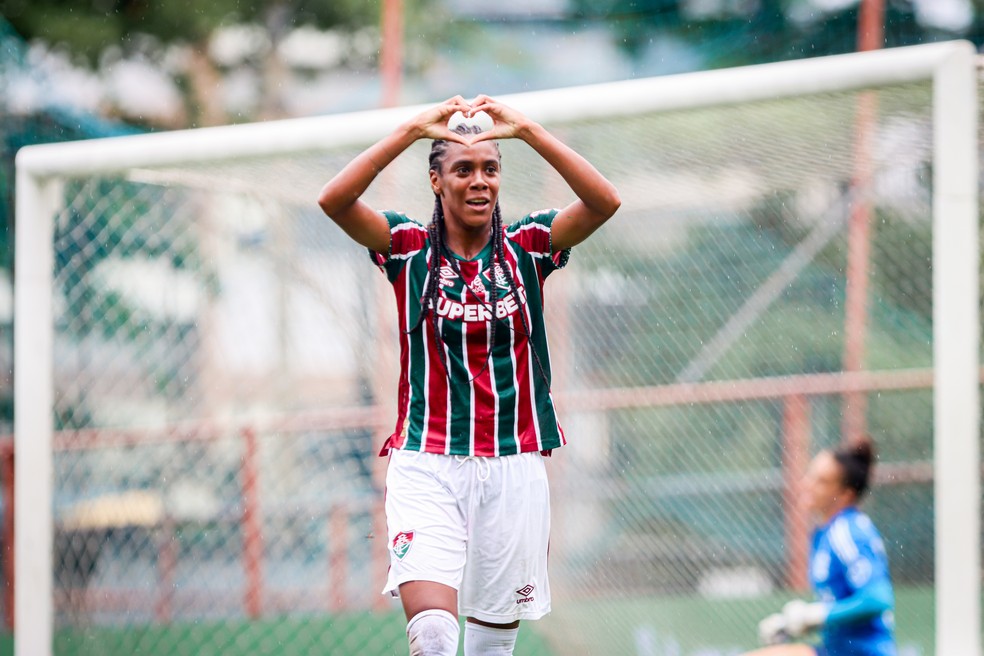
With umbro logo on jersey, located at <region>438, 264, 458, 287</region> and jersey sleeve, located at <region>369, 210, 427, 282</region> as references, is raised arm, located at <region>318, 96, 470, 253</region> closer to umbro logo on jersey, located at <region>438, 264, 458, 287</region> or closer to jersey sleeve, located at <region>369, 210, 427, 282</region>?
jersey sleeve, located at <region>369, 210, 427, 282</region>

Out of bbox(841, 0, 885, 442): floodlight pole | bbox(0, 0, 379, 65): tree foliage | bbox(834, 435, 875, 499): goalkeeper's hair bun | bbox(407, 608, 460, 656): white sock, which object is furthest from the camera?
bbox(0, 0, 379, 65): tree foliage

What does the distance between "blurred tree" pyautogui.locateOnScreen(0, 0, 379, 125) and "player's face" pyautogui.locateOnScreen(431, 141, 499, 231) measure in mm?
8415

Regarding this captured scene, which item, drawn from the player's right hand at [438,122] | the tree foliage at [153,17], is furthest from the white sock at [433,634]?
the tree foliage at [153,17]

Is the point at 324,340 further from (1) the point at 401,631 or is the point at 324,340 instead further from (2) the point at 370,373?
(1) the point at 401,631

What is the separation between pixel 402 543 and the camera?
302cm

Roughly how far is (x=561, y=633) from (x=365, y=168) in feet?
11.9

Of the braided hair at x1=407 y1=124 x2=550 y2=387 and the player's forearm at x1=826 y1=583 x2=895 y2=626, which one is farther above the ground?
the braided hair at x1=407 y1=124 x2=550 y2=387

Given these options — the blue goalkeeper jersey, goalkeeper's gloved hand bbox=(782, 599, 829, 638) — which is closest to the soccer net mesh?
goalkeeper's gloved hand bbox=(782, 599, 829, 638)

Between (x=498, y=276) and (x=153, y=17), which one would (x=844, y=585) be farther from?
(x=153, y=17)

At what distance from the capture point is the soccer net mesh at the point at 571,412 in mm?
6215

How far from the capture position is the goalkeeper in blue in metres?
4.35

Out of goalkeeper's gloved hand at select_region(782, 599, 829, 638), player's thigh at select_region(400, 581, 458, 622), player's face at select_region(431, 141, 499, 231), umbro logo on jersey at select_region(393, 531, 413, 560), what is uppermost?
player's face at select_region(431, 141, 499, 231)

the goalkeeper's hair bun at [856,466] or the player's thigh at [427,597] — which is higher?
the goalkeeper's hair bun at [856,466]

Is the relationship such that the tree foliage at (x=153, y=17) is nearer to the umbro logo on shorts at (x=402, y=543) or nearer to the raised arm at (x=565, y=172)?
the raised arm at (x=565, y=172)
